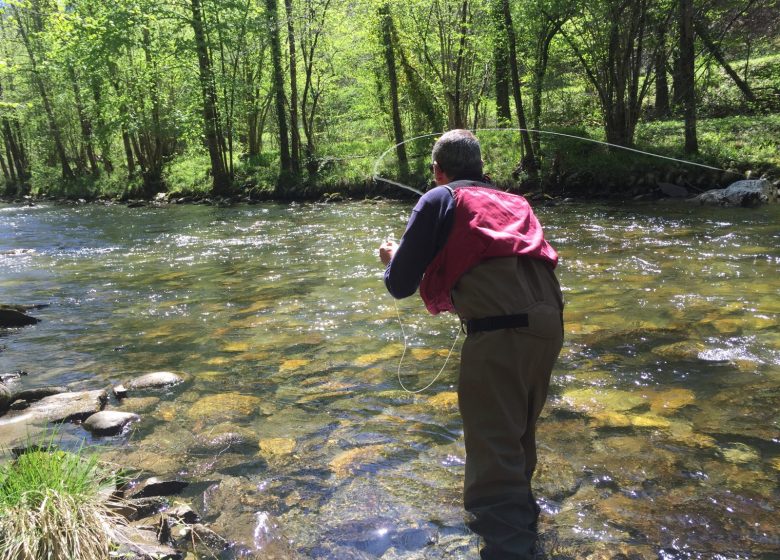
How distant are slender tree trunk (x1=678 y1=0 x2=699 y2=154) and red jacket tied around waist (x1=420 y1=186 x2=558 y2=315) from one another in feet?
54.5

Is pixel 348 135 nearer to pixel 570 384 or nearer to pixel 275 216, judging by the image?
pixel 275 216

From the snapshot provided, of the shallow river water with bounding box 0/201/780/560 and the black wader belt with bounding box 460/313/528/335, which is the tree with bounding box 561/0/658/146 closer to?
the shallow river water with bounding box 0/201/780/560

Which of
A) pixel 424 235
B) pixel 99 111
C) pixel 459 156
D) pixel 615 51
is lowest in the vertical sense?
pixel 424 235

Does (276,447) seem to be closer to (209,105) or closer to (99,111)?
(209,105)

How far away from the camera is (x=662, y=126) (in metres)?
20.2

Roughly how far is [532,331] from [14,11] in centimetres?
4279

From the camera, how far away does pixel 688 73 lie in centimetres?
1725

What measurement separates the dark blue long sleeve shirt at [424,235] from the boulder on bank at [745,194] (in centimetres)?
1444

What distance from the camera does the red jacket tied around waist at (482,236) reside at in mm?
2756

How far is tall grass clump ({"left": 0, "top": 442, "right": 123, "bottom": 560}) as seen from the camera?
2607mm

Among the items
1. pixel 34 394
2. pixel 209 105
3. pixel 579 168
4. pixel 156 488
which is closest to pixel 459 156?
pixel 156 488

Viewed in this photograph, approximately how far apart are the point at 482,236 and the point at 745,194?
47.9ft

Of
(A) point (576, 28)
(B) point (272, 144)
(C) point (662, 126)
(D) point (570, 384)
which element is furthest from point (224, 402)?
(B) point (272, 144)

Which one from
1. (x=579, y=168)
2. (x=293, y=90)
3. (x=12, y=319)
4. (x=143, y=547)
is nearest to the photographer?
(x=143, y=547)
